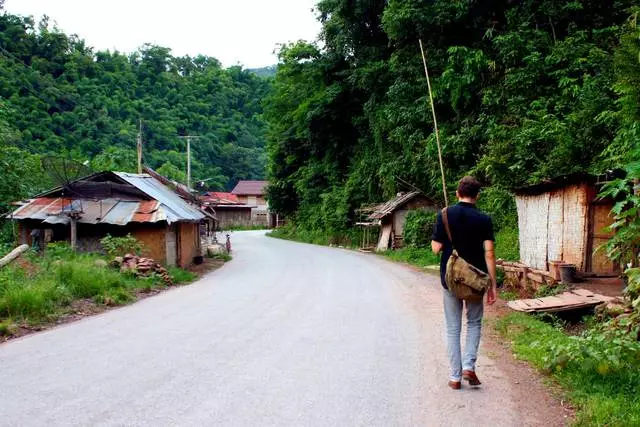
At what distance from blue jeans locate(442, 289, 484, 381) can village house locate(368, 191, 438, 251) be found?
72.8 feet

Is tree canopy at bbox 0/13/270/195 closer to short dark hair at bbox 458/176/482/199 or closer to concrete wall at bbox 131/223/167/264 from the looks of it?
concrete wall at bbox 131/223/167/264

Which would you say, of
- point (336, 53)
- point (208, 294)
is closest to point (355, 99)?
point (336, 53)

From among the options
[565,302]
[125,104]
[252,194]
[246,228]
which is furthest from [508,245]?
[252,194]

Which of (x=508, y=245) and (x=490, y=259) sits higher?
(x=490, y=259)

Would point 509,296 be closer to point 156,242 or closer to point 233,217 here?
point 156,242

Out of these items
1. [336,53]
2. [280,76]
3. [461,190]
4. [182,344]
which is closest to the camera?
[461,190]

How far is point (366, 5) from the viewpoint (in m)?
29.5

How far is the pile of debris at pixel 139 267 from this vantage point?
1423 centimetres

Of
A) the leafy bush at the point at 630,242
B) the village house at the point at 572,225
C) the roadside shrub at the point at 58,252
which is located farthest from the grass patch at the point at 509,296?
the roadside shrub at the point at 58,252

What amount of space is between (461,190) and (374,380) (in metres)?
2.15

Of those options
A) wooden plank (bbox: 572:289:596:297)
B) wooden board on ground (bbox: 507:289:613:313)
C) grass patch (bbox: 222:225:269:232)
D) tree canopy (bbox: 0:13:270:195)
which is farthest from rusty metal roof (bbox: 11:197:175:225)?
grass patch (bbox: 222:225:269:232)

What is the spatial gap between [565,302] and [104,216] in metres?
14.7

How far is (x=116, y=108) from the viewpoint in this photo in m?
49.9

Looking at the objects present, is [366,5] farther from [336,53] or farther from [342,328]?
[342,328]
